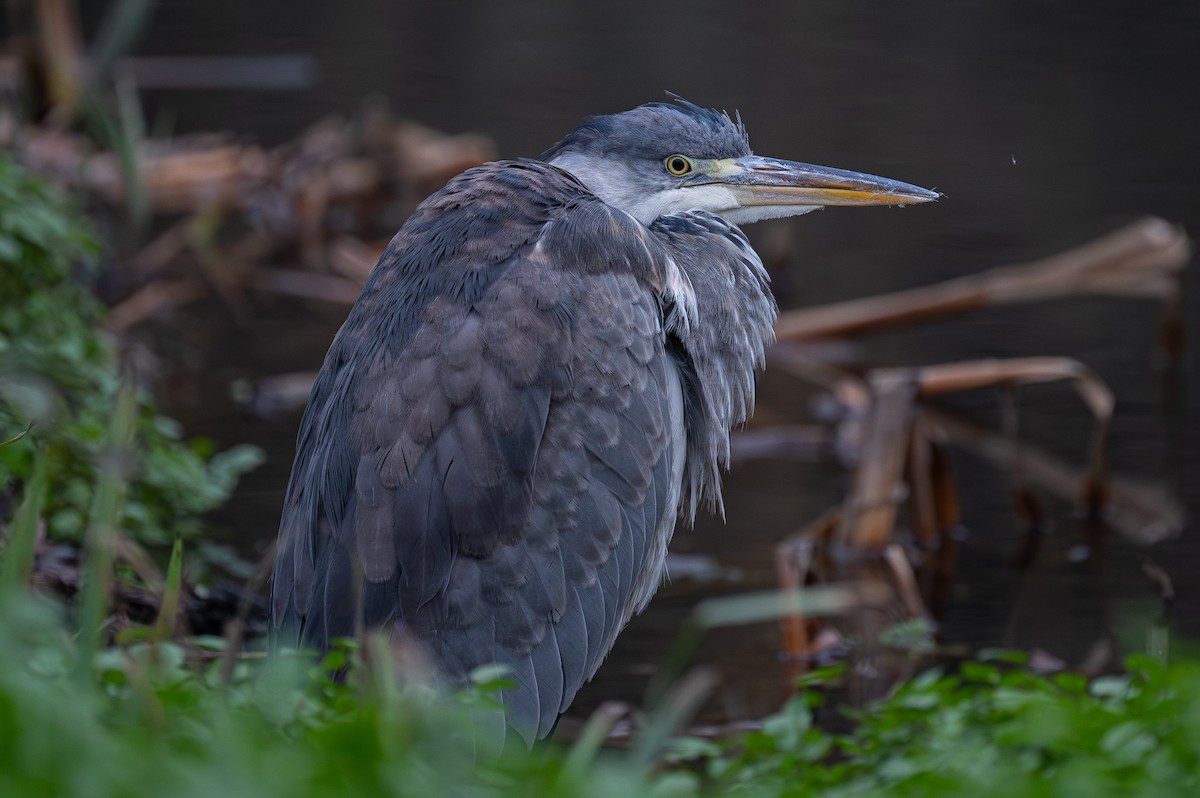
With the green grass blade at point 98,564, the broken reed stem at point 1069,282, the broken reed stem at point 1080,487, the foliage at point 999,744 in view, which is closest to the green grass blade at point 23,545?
the green grass blade at point 98,564

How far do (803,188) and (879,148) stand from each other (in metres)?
6.57

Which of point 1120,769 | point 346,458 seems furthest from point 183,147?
point 1120,769

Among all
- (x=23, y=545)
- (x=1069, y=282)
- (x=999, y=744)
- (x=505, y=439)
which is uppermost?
(x=23, y=545)

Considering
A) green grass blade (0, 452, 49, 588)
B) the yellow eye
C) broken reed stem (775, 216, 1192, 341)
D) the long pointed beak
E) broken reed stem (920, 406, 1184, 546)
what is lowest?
broken reed stem (920, 406, 1184, 546)

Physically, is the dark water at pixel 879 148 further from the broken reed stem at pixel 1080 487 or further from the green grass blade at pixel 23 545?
the green grass blade at pixel 23 545

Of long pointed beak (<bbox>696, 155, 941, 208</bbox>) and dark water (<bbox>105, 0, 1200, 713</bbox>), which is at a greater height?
long pointed beak (<bbox>696, 155, 941, 208</bbox>)

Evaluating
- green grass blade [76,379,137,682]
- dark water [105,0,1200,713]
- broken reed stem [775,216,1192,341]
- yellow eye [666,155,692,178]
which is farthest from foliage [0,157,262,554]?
broken reed stem [775,216,1192,341]

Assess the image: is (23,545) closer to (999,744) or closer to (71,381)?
(999,744)

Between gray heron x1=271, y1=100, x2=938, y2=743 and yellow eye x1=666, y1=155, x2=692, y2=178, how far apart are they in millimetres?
276

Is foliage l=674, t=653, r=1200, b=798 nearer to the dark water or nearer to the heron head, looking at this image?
the heron head

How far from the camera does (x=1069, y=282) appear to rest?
6953mm

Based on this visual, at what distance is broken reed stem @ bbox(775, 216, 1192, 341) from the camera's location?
6836mm

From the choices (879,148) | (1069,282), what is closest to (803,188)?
(1069,282)

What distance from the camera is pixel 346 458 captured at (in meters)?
3.39
